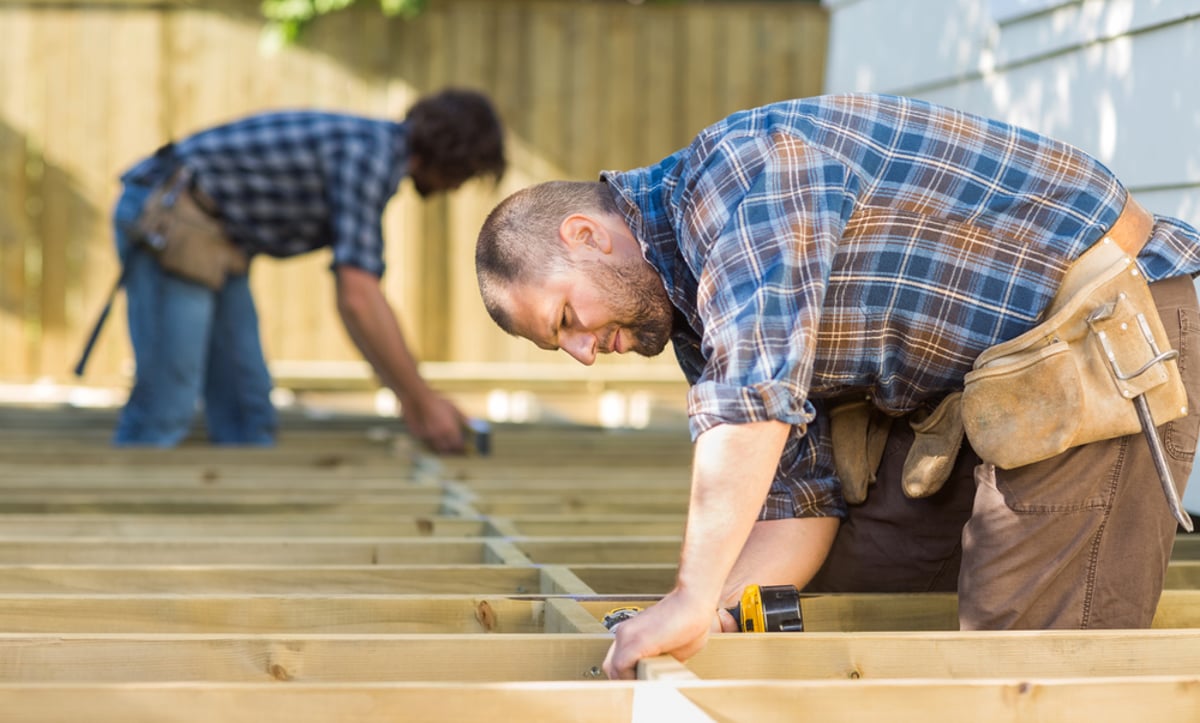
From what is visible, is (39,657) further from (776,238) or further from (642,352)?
(776,238)

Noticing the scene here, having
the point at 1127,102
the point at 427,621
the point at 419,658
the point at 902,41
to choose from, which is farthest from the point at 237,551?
the point at 902,41

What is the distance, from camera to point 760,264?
192cm

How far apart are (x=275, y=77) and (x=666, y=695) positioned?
24.5 feet

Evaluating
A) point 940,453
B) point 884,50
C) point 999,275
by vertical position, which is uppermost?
point 884,50

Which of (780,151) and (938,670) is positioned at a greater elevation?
(780,151)

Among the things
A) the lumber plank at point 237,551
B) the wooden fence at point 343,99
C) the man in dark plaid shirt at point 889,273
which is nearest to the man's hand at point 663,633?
the man in dark plaid shirt at point 889,273

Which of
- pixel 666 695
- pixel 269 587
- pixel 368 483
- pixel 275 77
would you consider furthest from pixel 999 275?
pixel 275 77

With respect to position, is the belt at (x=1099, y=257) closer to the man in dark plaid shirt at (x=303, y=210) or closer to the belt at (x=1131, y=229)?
the belt at (x=1131, y=229)

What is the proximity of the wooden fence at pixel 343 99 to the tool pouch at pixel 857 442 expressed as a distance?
617cm

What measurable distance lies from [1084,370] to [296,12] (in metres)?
6.95

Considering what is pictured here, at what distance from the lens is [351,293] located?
448 centimetres

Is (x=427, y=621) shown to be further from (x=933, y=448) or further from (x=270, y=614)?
(x=933, y=448)

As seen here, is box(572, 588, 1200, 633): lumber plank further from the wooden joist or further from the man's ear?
the man's ear

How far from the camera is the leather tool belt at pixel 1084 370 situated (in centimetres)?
218
